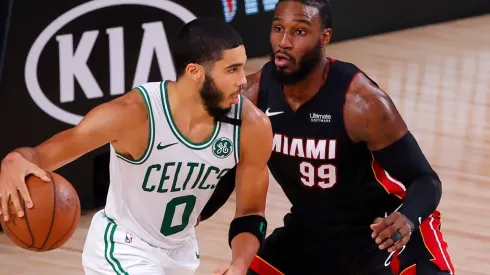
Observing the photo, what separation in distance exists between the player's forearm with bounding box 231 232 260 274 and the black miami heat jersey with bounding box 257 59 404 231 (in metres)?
0.60

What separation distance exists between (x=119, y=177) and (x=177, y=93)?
1.42ft

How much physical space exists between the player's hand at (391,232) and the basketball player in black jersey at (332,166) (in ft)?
0.13

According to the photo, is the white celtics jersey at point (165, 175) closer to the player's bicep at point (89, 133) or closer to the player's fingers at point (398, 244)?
the player's bicep at point (89, 133)

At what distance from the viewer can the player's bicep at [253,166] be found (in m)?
4.17

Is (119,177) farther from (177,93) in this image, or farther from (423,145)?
(423,145)

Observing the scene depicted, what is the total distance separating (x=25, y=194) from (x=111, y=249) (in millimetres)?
661

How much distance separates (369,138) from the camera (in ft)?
14.9

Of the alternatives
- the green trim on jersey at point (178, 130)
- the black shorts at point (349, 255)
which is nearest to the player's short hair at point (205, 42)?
the green trim on jersey at point (178, 130)

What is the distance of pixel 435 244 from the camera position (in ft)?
15.6

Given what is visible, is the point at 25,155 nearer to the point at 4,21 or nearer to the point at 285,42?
the point at 285,42

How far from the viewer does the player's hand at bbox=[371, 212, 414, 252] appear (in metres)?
4.15

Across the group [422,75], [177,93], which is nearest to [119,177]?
[177,93]

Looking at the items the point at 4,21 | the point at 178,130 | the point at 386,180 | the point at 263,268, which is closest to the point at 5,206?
the point at 178,130

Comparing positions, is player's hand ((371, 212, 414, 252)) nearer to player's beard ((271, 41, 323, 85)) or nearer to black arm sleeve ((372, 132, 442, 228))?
black arm sleeve ((372, 132, 442, 228))
